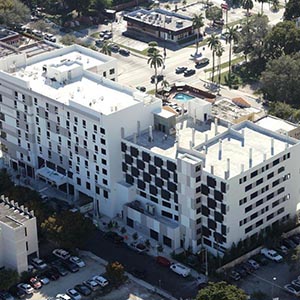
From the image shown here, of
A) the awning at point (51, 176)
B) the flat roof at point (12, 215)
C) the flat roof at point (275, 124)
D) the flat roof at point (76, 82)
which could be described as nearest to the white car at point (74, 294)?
the flat roof at point (12, 215)

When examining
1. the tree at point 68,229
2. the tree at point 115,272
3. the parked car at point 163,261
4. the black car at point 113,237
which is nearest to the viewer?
the tree at point 115,272

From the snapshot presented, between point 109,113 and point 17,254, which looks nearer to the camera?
point 17,254

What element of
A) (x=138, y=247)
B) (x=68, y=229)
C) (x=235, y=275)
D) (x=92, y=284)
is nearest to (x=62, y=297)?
→ (x=92, y=284)

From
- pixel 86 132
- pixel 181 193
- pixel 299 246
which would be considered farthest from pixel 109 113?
pixel 299 246

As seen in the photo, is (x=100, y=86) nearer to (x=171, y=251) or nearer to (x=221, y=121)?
(x=221, y=121)

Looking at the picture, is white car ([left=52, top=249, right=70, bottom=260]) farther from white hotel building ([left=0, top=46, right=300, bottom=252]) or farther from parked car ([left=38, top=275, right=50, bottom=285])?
white hotel building ([left=0, top=46, right=300, bottom=252])

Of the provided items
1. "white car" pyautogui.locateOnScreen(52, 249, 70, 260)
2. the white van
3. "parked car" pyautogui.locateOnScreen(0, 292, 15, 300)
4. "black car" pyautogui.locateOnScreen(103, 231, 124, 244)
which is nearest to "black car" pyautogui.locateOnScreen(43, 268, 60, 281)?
"white car" pyautogui.locateOnScreen(52, 249, 70, 260)

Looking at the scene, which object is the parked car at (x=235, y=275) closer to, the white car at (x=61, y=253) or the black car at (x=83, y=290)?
the black car at (x=83, y=290)
